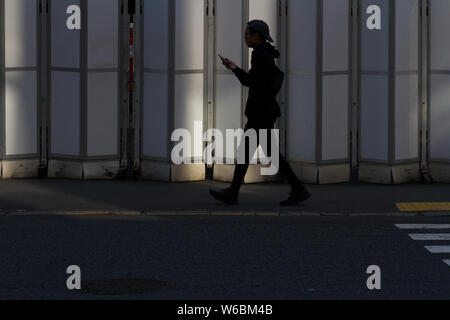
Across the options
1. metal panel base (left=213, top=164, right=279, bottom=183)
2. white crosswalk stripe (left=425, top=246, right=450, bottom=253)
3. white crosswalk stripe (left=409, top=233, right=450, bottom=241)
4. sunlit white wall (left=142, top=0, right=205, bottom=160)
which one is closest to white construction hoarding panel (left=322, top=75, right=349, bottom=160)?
metal panel base (left=213, top=164, right=279, bottom=183)

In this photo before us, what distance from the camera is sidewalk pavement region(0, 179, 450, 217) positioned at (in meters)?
15.1

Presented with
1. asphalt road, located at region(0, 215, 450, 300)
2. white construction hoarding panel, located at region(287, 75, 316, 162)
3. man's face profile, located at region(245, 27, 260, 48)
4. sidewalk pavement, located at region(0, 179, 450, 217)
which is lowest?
asphalt road, located at region(0, 215, 450, 300)

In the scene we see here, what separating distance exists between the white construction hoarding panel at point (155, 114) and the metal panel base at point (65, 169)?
827 millimetres

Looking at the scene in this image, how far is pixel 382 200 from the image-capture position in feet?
52.6

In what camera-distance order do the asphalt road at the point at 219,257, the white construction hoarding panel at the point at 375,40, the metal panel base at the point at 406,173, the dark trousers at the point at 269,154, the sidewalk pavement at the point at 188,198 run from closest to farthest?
the asphalt road at the point at 219,257 → the sidewalk pavement at the point at 188,198 → the dark trousers at the point at 269,154 → the white construction hoarding panel at the point at 375,40 → the metal panel base at the point at 406,173

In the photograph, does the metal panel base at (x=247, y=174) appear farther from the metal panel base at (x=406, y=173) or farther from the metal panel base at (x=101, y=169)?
the metal panel base at (x=406, y=173)

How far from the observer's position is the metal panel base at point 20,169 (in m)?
17.7

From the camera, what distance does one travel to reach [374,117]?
17609 millimetres

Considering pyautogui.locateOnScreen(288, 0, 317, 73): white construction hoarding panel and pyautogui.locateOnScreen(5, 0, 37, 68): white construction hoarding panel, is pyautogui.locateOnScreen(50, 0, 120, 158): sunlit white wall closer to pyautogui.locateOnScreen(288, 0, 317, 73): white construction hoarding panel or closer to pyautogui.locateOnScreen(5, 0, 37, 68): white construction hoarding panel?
pyautogui.locateOnScreen(5, 0, 37, 68): white construction hoarding panel

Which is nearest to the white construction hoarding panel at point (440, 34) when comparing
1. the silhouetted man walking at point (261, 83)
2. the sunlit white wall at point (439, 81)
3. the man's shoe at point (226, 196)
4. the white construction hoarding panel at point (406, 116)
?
the sunlit white wall at point (439, 81)

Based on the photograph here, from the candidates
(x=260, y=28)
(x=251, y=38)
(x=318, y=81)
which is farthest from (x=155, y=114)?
(x=260, y=28)

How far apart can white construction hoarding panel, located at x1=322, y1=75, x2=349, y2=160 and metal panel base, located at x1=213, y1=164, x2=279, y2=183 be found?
719 millimetres

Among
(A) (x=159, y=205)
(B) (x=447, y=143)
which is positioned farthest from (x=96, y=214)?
(B) (x=447, y=143)

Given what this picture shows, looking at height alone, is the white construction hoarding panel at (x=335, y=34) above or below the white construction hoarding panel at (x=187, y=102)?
above
